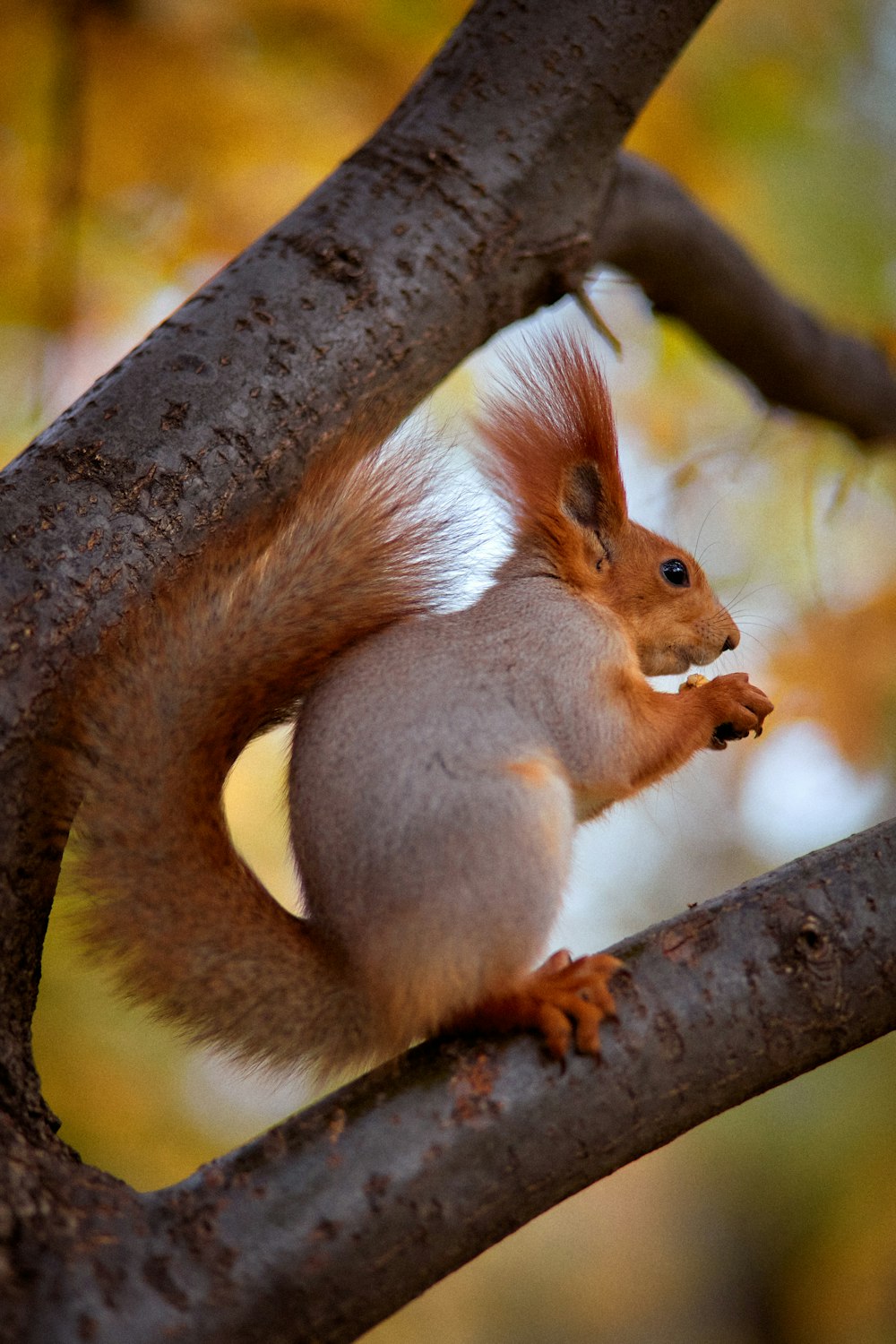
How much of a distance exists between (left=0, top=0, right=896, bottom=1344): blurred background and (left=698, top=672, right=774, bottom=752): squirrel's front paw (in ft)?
0.26

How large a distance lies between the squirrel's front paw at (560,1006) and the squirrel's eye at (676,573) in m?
0.61

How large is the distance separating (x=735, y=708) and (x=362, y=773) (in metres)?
0.47

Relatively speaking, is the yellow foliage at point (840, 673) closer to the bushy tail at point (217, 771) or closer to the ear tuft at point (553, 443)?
the ear tuft at point (553, 443)

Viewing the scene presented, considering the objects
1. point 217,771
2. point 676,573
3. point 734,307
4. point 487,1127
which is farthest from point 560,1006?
point 734,307

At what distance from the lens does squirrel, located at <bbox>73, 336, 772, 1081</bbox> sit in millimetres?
1106

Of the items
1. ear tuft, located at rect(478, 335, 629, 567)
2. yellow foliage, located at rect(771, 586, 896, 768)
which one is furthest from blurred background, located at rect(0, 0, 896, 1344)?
ear tuft, located at rect(478, 335, 629, 567)

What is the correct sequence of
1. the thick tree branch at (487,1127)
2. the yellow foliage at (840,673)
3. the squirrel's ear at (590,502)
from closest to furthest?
the thick tree branch at (487,1127)
the squirrel's ear at (590,502)
the yellow foliage at (840,673)

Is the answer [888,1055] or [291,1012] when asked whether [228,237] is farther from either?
[888,1055]

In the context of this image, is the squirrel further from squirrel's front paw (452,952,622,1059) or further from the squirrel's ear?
the squirrel's ear

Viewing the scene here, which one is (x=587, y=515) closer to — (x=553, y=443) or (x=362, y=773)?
(x=553, y=443)

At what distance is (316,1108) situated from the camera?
1.03 m

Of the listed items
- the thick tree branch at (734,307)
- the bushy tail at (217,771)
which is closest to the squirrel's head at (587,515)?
the bushy tail at (217,771)

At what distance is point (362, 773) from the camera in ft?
3.84

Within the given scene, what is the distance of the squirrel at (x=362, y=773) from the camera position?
111cm
